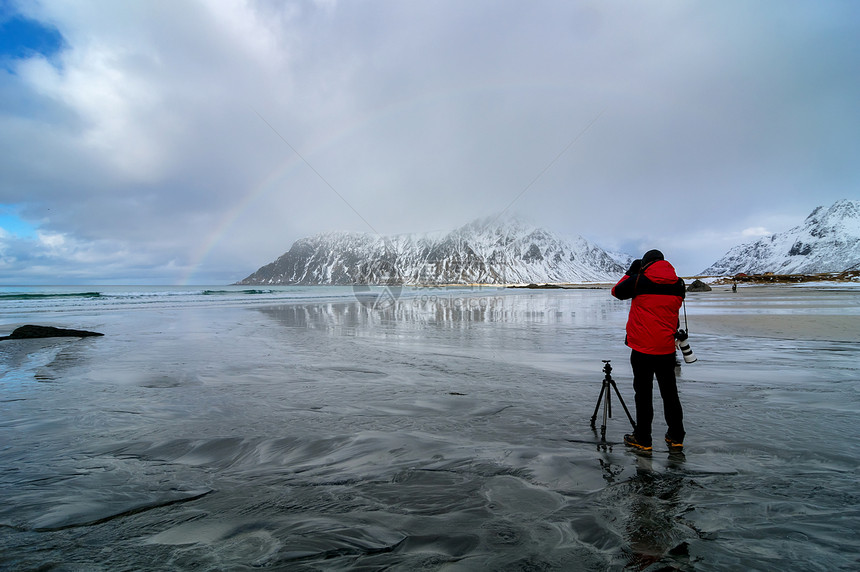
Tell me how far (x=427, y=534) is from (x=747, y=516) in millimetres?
3336

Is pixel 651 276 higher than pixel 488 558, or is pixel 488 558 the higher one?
pixel 651 276

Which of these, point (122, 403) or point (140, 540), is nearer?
point (140, 540)

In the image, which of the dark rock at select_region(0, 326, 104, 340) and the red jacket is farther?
the dark rock at select_region(0, 326, 104, 340)

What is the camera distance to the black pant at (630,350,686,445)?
6578 mm

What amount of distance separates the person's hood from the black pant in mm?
1133

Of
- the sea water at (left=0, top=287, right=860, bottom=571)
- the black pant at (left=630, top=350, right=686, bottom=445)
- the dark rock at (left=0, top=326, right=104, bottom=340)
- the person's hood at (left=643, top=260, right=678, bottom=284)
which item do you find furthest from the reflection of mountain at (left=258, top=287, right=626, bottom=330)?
the person's hood at (left=643, top=260, right=678, bottom=284)

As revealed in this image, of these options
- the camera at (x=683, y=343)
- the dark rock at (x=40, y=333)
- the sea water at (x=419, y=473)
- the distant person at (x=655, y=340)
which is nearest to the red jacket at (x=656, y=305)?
the distant person at (x=655, y=340)

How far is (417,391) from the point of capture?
1063 centimetres

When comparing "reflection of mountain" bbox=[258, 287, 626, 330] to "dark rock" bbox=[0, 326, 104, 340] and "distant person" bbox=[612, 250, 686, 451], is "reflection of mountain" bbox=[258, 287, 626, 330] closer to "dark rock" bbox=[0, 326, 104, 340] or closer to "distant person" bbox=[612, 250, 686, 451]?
"dark rock" bbox=[0, 326, 104, 340]

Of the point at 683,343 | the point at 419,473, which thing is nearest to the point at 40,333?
the point at 419,473

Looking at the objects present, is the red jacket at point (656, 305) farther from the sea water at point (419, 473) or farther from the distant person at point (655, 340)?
the sea water at point (419, 473)

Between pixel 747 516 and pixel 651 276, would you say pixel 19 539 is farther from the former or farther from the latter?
pixel 651 276

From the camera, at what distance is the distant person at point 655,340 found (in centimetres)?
658

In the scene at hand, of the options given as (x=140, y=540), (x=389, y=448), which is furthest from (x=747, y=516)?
(x=140, y=540)
